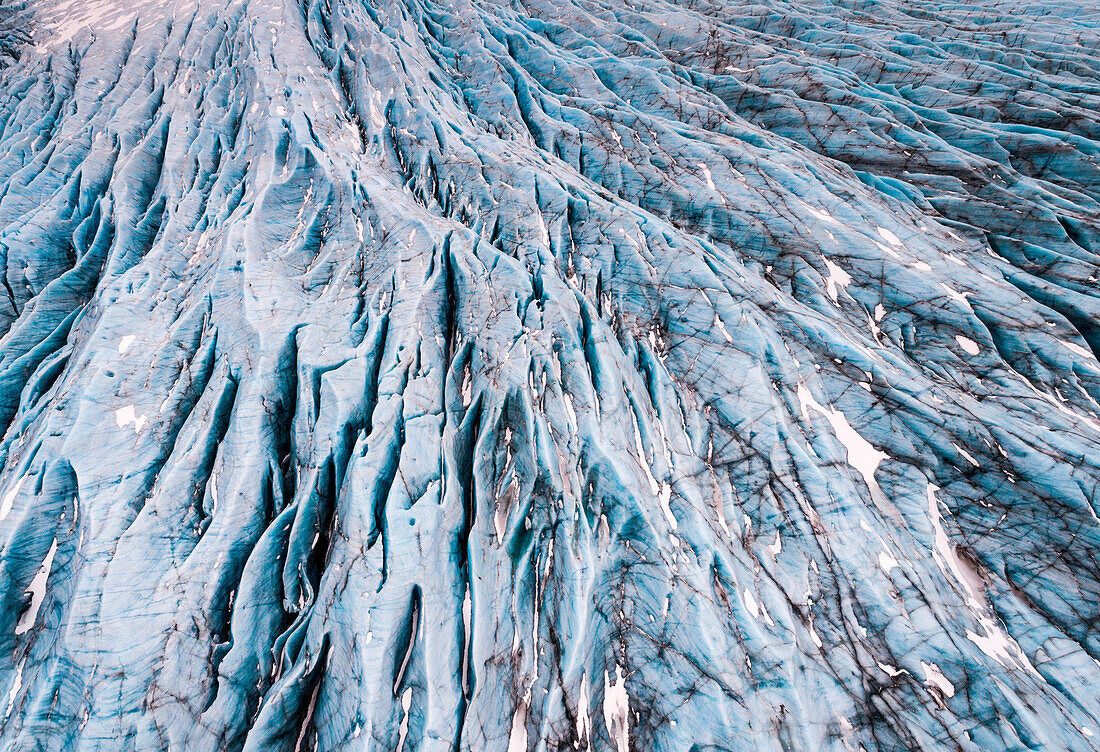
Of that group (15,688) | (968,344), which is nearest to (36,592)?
(15,688)

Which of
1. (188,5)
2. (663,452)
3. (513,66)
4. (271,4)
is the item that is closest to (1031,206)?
(663,452)

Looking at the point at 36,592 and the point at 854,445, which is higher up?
the point at 854,445

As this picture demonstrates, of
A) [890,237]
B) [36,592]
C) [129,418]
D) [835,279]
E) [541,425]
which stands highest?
[890,237]

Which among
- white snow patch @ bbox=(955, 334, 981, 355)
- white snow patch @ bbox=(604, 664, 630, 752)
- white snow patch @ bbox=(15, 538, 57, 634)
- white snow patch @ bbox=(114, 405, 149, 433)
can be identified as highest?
white snow patch @ bbox=(114, 405, 149, 433)

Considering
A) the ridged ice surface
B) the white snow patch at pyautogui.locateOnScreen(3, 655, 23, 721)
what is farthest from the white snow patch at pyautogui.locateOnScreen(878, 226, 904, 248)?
the white snow patch at pyautogui.locateOnScreen(3, 655, 23, 721)

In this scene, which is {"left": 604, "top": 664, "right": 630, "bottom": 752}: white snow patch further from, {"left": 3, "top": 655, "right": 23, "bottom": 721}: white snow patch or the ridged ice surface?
{"left": 3, "top": 655, "right": 23, "bottom": 721}: white snow patch

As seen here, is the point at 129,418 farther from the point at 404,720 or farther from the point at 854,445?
the point at 854,445

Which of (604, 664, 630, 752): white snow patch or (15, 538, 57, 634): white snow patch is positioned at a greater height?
(15, 538, 57, 634): white snow patch

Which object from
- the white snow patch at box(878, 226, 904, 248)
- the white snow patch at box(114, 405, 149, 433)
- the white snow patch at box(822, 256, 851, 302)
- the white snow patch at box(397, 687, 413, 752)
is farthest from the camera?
the white snow patch at box(878, 226, 904, 248)
